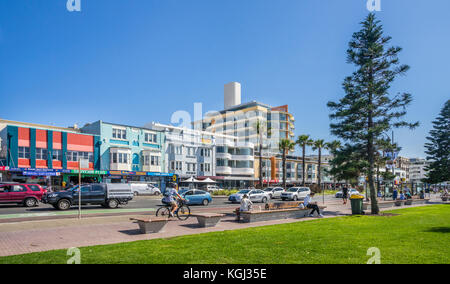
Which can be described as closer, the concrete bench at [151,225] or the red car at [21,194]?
the concrete bench at [151,225]

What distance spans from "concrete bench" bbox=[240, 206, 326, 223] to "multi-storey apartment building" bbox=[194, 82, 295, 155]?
7447 cm

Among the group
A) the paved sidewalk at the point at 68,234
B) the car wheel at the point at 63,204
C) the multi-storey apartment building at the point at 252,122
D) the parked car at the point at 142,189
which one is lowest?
the parked car at the point at 142,189

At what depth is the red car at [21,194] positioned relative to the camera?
23.1 meters

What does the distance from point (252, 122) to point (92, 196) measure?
253ft

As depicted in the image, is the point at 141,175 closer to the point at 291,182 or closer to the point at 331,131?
the point at 331,131

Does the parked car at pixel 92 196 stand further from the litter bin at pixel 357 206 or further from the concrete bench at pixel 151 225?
the litter bin at pixel 357 206

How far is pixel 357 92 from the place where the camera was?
22.3 metres

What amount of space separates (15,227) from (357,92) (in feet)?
68.8

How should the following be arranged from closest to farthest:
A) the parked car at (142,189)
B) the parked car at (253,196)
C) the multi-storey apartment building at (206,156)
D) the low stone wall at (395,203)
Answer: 1. the low stone wall at (395,203)
2. the parked car at (253,196)
3. the parked car at (142,189)
4. the multi-storey apartment building at (206,156)

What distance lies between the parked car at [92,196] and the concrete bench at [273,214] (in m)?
11.7

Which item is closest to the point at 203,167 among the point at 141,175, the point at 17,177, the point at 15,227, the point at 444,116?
the point at 141,175

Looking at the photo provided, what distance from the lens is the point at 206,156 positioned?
63.3 metres

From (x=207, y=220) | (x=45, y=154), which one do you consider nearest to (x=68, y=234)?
(x=207, y=220)

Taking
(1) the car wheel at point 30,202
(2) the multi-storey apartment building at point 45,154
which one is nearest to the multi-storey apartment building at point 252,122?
(2) the multi-storey apartment building at point 45,154
